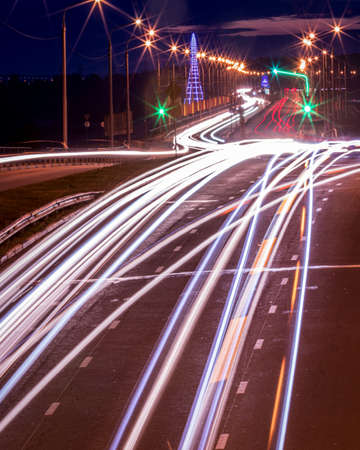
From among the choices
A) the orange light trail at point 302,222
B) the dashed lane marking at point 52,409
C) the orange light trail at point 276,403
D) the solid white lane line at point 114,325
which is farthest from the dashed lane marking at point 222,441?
the orange light trail at point 302,222

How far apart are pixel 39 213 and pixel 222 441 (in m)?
19.9

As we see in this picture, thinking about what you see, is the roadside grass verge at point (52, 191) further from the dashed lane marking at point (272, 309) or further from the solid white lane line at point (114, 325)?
the dashed lane marking at point (272, 309)

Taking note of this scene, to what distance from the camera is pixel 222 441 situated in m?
10.7

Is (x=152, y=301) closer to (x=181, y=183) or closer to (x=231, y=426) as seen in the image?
(x=231, y=426)

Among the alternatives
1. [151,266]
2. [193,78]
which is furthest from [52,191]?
[193,78]

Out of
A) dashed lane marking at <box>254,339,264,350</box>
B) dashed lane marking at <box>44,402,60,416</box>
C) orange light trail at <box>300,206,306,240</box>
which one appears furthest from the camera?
orange light trail at <box>300,206,306,240</box>

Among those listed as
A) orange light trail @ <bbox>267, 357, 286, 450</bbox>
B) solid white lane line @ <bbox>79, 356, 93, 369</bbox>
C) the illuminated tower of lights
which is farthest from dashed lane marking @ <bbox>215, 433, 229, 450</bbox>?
the illuminated tower of lights

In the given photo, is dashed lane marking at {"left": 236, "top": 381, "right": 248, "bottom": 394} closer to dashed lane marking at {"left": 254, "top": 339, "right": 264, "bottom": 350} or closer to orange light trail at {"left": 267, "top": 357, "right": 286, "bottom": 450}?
orange light trail at {"left": 267, "top": 357, "right": 286, "bottom": 450}

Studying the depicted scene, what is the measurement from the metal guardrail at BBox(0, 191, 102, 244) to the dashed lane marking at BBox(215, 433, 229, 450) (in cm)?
1540

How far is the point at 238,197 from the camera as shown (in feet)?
123

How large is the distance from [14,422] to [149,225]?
746 inches

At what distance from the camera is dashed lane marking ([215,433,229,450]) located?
414 inches

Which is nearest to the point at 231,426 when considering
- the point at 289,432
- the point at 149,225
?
the point at 289,432

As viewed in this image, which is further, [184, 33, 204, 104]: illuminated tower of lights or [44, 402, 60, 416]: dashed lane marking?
[184, 33, 204, 104]: illuminated tower of lights
